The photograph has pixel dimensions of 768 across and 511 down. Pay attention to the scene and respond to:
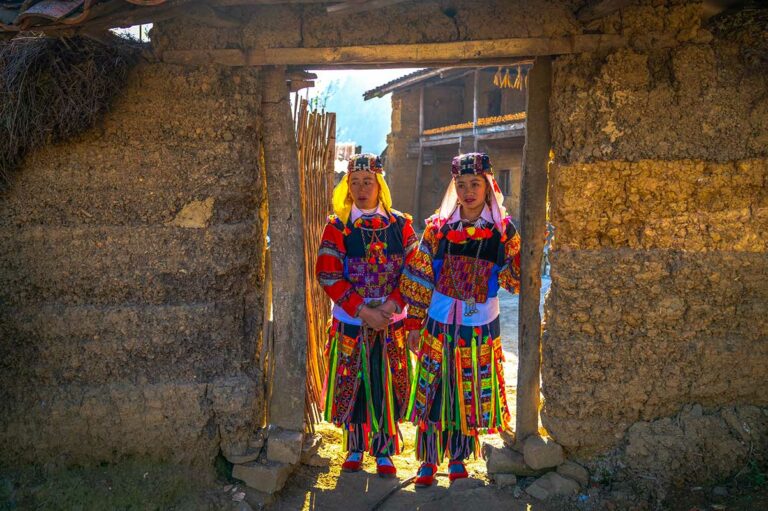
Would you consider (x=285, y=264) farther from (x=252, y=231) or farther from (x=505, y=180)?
(x=505, y=180)

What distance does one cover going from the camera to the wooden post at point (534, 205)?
3527 mm

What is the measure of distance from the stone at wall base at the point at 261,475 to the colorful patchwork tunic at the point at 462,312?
88 cm

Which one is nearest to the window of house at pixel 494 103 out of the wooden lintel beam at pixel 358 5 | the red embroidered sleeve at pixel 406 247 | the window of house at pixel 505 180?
the window of house at pixel 505 180

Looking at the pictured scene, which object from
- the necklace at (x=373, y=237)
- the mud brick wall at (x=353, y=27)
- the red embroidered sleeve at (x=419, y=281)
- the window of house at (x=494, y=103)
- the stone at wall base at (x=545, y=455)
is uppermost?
the window of house at (x=494, y=103)

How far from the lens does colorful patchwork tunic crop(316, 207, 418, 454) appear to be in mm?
3711

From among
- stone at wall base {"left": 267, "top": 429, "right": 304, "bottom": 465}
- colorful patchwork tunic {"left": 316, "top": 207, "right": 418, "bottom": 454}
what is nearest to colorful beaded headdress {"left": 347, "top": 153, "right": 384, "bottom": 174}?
colorful patchwork tunic {"left": 316, "top": 207, "right": 418, "bottom": 454}

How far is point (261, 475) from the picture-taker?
3.49 meters

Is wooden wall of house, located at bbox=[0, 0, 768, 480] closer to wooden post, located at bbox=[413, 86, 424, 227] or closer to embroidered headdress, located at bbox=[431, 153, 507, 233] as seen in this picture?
embroidered headdress, located at bbox=[431, 153, 507, 233]

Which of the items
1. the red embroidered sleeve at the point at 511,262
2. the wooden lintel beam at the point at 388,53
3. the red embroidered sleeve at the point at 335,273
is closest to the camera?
the wooden lintel beam at the point at 388,53

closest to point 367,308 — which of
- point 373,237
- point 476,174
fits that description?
point 373,237

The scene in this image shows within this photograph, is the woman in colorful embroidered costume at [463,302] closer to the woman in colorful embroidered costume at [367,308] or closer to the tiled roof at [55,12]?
the woman in colorful embroidered costume at [367,308]

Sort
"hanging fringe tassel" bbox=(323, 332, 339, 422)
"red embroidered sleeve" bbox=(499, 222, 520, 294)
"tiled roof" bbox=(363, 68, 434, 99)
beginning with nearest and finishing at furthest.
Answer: "red embroidered sleeve" bbox=(499, 222, 520, 294)
"hanging fringe tassel" bbox=(323, 332, 339, 422)
"tiled roof" bbox=(363, 68, 434, 99)

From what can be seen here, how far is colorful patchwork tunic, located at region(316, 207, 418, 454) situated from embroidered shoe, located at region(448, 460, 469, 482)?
36 cm

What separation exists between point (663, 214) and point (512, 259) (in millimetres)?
839
